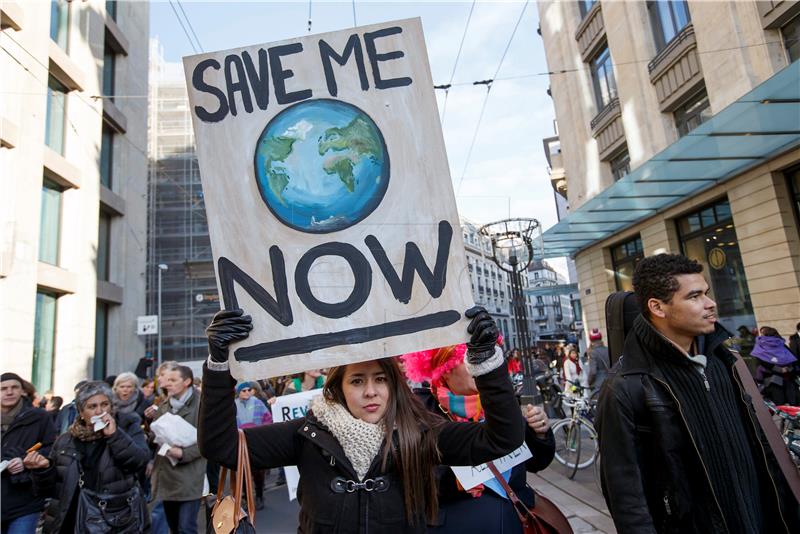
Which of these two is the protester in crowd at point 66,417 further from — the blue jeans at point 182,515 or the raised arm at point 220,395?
the raised arm at point 220,395

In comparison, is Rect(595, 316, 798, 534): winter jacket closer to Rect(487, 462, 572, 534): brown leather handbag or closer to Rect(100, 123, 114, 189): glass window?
Rect(487, 462, 572, 534): brown leather handbag

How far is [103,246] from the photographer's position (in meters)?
16.2

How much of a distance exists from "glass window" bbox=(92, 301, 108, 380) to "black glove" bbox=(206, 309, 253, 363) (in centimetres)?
1608

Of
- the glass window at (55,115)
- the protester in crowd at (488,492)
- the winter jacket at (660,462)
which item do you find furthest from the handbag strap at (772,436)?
the glass window at (55,115)

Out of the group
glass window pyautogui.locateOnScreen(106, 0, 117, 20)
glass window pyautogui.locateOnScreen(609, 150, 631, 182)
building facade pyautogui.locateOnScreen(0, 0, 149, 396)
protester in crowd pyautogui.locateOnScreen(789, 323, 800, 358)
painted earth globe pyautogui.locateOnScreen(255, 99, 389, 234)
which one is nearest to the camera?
painted earth globe pyautogui.locateOnScreen(255, 99, 389, 234)

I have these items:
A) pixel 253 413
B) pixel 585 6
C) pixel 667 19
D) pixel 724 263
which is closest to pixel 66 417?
pixel 253 413

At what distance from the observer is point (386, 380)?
1.83 meters

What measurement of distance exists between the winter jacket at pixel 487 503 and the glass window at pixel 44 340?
41.6 feet

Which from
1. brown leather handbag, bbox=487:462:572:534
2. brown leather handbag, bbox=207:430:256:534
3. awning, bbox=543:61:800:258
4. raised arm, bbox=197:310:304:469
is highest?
awning, bbox=543:61:800:258

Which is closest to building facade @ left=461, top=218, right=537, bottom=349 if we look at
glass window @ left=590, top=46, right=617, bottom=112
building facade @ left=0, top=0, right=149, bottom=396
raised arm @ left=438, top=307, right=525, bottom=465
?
glass window @ left=590, top=46, right=617, bottom=112

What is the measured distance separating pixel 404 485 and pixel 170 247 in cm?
2779

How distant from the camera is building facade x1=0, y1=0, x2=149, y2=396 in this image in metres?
10.7

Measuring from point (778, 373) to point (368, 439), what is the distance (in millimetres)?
7032

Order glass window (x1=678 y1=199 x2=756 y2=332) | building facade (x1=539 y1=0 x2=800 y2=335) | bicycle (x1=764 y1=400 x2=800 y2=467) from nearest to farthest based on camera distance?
bicycle (x1=764 y1=400 x2=800 y2=467) < building facade (x1=539 y1=0 x2=800 y2=335) < glass window (x1=678 y1=199 x2=756 y2=332)
